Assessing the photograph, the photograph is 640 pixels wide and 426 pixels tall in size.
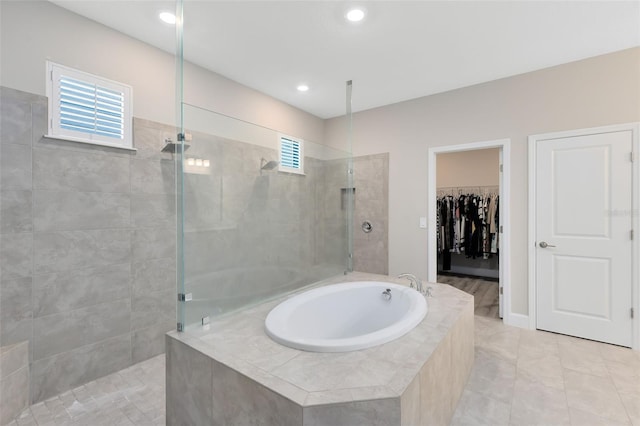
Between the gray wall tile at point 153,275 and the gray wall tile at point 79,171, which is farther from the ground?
the gray wall tile at point 79,171

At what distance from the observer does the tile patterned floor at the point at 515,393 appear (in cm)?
165

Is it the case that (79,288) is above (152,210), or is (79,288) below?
below

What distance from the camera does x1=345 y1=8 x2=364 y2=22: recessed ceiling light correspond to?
78.0 inches

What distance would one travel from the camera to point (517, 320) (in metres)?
2.92

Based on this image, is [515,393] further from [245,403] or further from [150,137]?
[150,137]

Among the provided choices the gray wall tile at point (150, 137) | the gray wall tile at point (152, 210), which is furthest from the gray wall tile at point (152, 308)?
the gray wall tile at point (150, 137)

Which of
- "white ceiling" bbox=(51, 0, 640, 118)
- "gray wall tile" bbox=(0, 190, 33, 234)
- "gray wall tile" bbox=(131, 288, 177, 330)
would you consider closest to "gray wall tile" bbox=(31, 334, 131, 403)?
"gray wall tile" bbox=(131, 288, 177, 330)

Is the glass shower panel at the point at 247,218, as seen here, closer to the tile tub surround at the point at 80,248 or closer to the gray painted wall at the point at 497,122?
the tile tub surround at the point at 80,248

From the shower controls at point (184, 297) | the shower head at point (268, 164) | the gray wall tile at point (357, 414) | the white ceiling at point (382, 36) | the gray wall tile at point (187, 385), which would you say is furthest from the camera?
the shower head at point (268, 164)

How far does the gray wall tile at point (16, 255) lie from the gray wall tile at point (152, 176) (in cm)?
70

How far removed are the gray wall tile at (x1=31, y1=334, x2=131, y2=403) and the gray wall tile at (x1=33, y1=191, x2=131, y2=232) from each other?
87 cm

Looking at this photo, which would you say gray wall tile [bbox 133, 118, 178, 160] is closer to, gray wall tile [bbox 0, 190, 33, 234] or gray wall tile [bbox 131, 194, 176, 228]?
gray wall tile [bbox 131, 194, 176, 228]

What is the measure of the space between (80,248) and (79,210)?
27cm

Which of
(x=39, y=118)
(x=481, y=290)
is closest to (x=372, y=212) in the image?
(x=481, y=290)
